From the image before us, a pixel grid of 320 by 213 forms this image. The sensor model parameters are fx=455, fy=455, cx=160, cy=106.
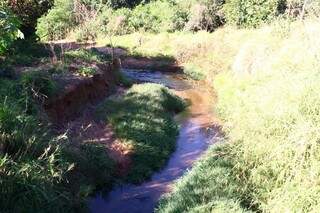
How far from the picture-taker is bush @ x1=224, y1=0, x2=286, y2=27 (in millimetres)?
27188

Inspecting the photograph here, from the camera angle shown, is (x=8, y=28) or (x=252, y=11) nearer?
(x=8, y=28)

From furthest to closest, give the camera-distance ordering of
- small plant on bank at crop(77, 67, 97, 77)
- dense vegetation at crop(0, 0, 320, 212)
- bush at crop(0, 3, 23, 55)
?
small plant on bank at crop(77, 67, 97, 77) → dense vegetation at crop(0, 0, 320, 212) → bush at crop(0, 3, 23, 55)

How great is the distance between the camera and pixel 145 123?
14711 mm

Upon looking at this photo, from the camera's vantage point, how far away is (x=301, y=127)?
8.62m

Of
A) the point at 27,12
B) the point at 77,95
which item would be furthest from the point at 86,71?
the point at 27,12

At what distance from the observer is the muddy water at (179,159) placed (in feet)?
35.0

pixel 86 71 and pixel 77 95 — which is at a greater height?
pixel 86 71

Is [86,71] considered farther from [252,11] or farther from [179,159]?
[252,11]

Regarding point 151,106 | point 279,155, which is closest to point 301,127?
point 279,155

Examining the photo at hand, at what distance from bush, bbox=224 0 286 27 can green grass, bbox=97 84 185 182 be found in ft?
38.2

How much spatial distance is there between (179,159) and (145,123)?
74.2 inches

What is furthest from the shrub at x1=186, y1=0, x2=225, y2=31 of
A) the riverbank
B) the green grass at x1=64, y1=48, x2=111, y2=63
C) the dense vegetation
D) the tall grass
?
the tall grass

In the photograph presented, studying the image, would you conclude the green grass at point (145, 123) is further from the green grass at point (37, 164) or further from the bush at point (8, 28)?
the bush at point (8, 28)

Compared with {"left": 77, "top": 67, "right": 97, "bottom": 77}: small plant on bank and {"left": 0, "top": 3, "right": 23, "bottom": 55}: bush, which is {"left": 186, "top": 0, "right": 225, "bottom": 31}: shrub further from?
{"left": 0, "top": 3, "right": 23, "bottom": 55}: bush
